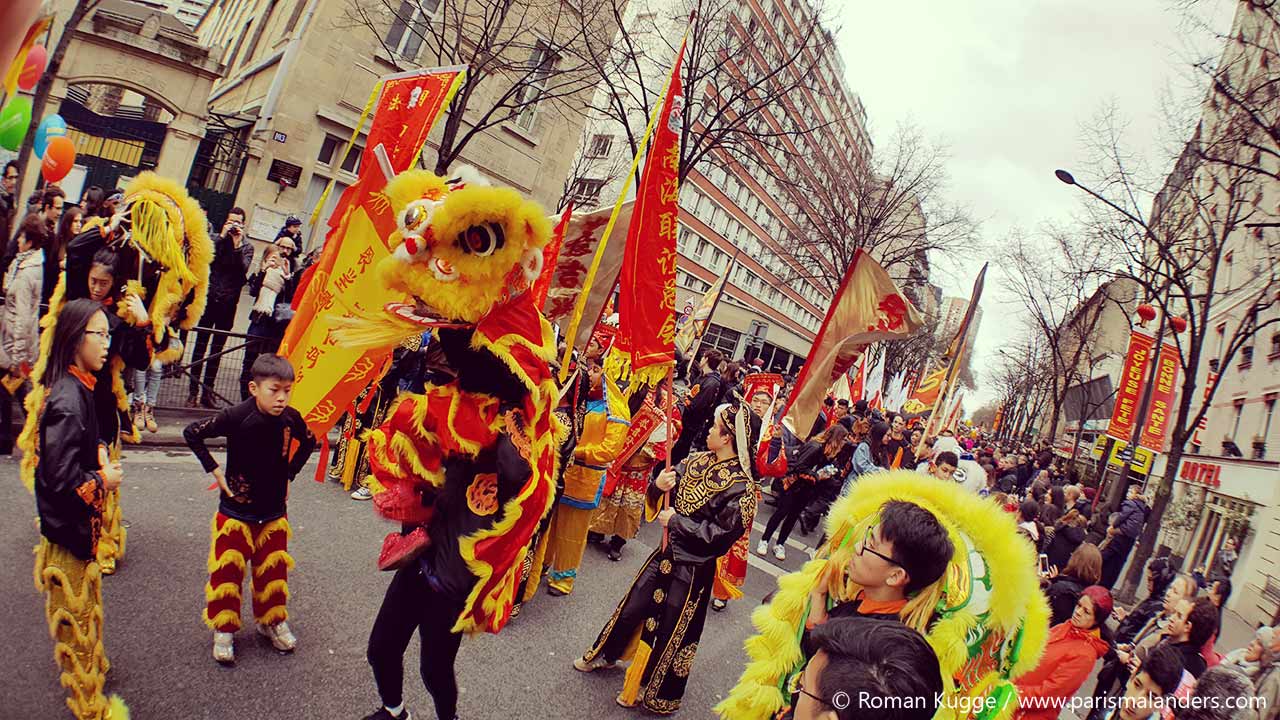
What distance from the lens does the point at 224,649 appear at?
11.3ft

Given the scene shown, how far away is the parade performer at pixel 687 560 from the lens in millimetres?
4082

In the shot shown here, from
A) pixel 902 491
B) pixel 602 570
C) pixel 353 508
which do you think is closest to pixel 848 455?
pixel 602 570

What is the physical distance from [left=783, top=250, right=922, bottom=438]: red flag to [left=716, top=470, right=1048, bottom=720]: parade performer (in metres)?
3.87

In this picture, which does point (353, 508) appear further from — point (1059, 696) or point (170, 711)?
point (1059, 696)

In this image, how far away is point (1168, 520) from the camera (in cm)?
1788

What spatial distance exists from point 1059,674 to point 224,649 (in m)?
4.59

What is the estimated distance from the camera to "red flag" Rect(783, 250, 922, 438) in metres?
6.30

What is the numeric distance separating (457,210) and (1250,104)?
12280mm

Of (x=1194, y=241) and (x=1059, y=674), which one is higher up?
(x=1194, y=241)

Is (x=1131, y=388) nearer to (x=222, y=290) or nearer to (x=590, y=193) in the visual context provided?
(x=222, y=290)

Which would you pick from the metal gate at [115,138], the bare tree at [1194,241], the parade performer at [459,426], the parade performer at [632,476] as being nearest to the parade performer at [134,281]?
the parade performer at [459,426]

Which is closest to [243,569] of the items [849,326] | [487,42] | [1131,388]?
[849,326]

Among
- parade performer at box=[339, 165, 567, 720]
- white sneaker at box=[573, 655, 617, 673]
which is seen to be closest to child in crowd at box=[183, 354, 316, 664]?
parade performer at box=[339, 165, 567, 720]

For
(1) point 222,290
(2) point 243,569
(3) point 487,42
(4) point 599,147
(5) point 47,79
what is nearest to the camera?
(2) point 243,569
